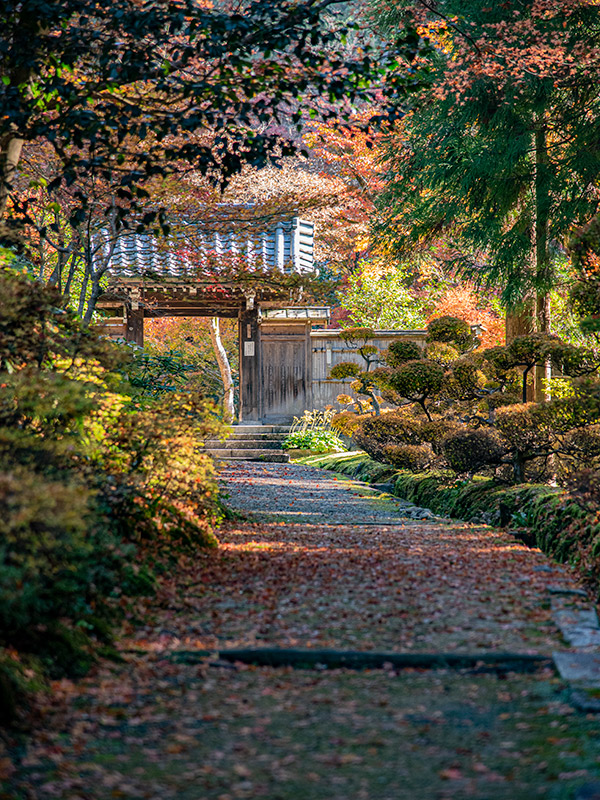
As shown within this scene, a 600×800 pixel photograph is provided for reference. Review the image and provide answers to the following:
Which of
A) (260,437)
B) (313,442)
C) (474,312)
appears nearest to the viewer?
(313,442)

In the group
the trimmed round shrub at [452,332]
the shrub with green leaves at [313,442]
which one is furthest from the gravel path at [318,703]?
the shrub with green leaves at [313,442]

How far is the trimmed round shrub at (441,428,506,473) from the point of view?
7.98 m

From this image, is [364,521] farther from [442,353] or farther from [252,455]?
[252,455]

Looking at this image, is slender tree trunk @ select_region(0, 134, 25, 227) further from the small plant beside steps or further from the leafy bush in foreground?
the small plant beside steps

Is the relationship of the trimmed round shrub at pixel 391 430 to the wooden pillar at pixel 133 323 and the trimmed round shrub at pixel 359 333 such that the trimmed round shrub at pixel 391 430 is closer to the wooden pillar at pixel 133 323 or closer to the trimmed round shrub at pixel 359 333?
the trimmed round shrub at pixel 359 333

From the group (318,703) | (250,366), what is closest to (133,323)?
(250,366)

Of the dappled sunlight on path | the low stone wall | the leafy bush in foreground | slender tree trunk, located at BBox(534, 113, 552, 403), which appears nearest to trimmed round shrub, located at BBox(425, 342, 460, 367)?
slender tree trunk, located at BBox(534, 113, 552, 403)

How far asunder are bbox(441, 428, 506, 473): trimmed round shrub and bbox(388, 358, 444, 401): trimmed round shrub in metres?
1.34

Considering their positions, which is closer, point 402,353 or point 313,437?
point 402,353

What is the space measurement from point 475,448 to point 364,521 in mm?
1365

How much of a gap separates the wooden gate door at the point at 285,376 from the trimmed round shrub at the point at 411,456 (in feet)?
21.7

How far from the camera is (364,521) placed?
7793 mm

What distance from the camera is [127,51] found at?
521 centimetres

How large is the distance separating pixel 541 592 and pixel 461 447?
11.1 ft
